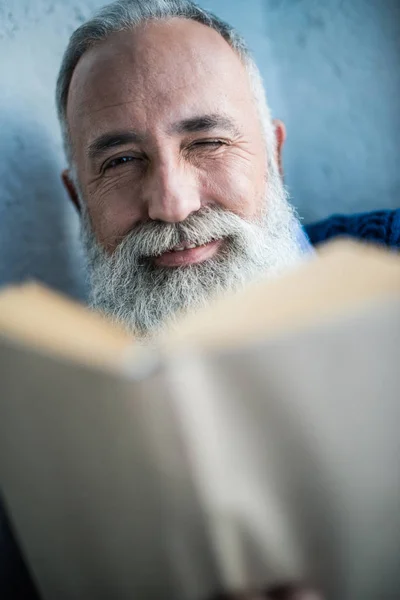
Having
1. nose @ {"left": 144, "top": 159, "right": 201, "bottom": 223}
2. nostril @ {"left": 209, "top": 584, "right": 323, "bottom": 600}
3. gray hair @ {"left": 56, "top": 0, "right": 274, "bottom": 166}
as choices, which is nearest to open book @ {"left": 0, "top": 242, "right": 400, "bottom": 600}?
nostril @ {"left": 209, "top": 584, "right": 323, "bottom": 600}

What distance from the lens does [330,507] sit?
0.29m

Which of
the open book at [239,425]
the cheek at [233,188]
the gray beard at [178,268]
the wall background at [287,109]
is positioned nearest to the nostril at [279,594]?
the open book at [239,425]

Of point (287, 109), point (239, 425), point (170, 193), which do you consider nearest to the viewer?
point (239, 425)

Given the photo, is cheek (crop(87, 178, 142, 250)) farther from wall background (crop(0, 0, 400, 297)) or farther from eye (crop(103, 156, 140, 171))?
wall background (crop(0, 0, 400, 297))

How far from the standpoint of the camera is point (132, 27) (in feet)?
2.27

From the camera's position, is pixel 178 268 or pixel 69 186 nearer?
pixel 178 268

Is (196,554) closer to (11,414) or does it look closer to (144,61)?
(11,414)

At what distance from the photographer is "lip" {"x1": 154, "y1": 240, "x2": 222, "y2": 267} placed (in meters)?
0.67

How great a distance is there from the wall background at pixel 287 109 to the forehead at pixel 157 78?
15cm

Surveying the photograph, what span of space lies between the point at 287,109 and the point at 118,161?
462mm

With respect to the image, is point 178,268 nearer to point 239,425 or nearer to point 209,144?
point 209,144

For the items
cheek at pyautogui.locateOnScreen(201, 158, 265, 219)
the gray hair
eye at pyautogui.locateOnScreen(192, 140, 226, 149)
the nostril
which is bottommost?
the nostril

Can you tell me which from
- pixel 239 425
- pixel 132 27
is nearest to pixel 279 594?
pixel 239 425

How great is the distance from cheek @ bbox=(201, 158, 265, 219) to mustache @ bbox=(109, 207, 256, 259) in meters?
0.02
